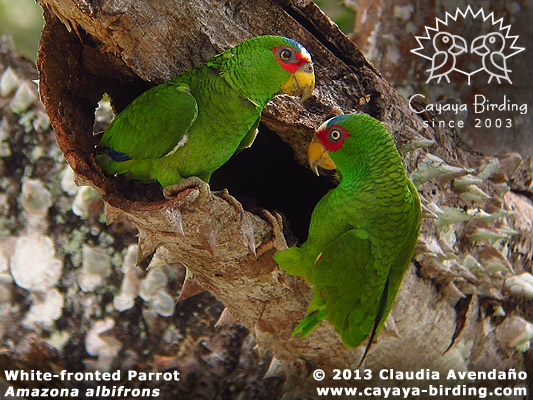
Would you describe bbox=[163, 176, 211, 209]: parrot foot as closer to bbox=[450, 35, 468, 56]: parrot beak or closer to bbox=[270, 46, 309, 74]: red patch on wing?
bbox=[270, 46, 309, 74]: red patch on wing

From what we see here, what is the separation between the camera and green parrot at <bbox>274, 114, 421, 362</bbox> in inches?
51.1

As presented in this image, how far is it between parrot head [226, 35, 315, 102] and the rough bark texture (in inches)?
4.3

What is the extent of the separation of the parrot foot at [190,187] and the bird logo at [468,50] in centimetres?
151

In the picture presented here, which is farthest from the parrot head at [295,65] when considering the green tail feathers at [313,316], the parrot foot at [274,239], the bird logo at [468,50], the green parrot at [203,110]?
the bird logo at [468,50]

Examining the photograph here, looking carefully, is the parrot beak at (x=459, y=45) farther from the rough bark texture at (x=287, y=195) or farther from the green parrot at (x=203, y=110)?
the green parrot at (x=203, y=110)

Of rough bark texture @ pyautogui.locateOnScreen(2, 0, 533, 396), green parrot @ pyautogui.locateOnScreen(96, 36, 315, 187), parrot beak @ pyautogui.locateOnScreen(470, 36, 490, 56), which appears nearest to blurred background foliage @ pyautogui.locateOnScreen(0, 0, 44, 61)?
rough bark texture @ pyautogui.locateOnScreen(2, 0, 533, 396)

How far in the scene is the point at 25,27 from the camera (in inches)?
85.0

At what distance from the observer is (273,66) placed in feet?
4.02

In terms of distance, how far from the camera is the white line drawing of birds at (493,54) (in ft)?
7.35

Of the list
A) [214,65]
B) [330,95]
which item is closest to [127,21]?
[214,65]

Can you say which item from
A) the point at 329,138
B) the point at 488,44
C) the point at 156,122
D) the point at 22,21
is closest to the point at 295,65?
the point at 329,138

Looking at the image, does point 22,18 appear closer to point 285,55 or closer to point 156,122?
point 156,122

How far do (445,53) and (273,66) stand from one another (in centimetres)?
136

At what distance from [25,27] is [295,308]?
66.8 inches
